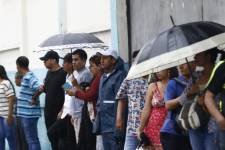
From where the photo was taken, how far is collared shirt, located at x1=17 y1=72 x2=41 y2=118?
11.3 m

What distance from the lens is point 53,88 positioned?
10.8 metres

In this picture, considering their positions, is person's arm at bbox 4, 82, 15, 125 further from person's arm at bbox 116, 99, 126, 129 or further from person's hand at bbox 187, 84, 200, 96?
person's hand at bbox 187, 84, 200, 96

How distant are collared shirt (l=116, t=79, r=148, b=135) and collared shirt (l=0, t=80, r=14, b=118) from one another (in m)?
3.80

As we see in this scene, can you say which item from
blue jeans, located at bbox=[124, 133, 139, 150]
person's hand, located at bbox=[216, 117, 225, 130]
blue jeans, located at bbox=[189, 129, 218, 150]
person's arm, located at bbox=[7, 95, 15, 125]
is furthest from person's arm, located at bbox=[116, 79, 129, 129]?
person's arm, located at bbox=[7, 95, 15, 125]

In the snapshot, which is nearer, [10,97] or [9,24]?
[10,97]

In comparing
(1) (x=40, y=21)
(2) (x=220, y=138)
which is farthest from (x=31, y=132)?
(2) (x=220, y=138)

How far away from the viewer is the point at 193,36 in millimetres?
6375

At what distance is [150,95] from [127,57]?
3.11 metres

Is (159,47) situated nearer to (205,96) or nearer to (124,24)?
(205,96)

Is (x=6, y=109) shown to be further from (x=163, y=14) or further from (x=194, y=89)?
(x=194, y=89)

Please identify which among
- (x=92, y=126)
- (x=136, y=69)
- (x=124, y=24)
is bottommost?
(x=92, y=126)

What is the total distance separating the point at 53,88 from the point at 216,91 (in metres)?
5.04

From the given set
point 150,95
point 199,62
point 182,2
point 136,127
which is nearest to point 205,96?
point 199,62

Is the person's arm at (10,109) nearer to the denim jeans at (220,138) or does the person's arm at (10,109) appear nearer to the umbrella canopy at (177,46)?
the umbrella canopy at (177,46)
